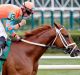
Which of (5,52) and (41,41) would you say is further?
(41,41)

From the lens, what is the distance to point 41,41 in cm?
676

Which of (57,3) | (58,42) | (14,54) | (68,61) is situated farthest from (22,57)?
(57,3)

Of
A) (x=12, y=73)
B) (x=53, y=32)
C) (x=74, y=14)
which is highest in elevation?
(x=53, y=32)

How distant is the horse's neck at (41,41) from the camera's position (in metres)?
6.68

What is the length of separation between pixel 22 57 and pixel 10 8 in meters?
0.69

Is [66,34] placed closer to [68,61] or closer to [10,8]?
[10,8]

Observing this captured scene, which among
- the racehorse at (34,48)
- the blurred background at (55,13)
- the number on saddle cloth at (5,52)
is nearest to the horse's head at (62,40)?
the racehorse at (34,48)

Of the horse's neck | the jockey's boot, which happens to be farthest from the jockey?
the horse's neck

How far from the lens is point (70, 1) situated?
70.0 ft

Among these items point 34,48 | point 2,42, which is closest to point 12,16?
point 2,42

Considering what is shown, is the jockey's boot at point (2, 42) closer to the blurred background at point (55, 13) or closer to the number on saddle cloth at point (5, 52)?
the number on saddle cloth at point (5, 52)

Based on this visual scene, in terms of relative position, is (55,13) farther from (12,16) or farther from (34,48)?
(12,16)

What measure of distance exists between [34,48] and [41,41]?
0.47 feet

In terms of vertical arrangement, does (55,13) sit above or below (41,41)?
below
